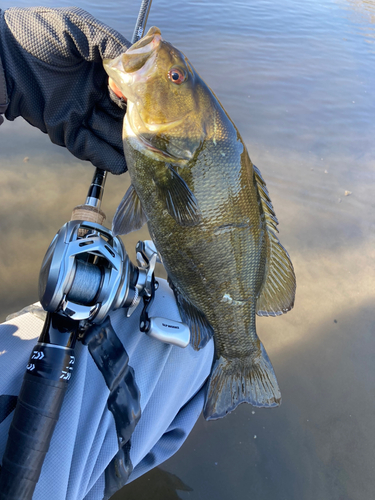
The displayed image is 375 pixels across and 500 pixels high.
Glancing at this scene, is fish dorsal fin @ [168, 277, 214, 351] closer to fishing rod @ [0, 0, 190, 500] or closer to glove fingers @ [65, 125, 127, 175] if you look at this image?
fishing rod @ [0, 0, 190, 500]

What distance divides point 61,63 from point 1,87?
0.26 m

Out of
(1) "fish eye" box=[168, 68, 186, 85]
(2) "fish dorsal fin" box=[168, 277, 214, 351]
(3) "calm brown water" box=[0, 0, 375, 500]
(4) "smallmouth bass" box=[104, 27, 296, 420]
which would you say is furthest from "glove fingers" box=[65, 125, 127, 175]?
(3) "calm brown water" box=[0, 0, 375, 500]

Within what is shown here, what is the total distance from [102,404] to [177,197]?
2.69ft

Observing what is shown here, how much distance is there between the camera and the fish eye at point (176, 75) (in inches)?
40.6

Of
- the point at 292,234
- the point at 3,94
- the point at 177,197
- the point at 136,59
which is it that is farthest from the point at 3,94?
the point at 292,234

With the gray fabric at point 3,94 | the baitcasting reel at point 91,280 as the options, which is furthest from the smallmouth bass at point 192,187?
the gray fabric at point 3,94

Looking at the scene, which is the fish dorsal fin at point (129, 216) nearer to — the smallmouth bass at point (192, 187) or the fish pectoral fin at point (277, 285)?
the smallmouth bass at point (192, 187)

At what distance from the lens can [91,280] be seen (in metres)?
1.02

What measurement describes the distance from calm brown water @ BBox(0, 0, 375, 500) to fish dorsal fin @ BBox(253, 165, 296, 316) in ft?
2.84

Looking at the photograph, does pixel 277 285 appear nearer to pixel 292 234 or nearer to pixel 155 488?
pixel 155 488

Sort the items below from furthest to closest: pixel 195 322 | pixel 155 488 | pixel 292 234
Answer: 1. pixel 292 234
2. pixel 155 488
3. pixel 195 322

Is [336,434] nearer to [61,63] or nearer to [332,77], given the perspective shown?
[61,63]

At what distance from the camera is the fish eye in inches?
40.6

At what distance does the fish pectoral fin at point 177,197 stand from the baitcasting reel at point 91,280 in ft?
0.91
